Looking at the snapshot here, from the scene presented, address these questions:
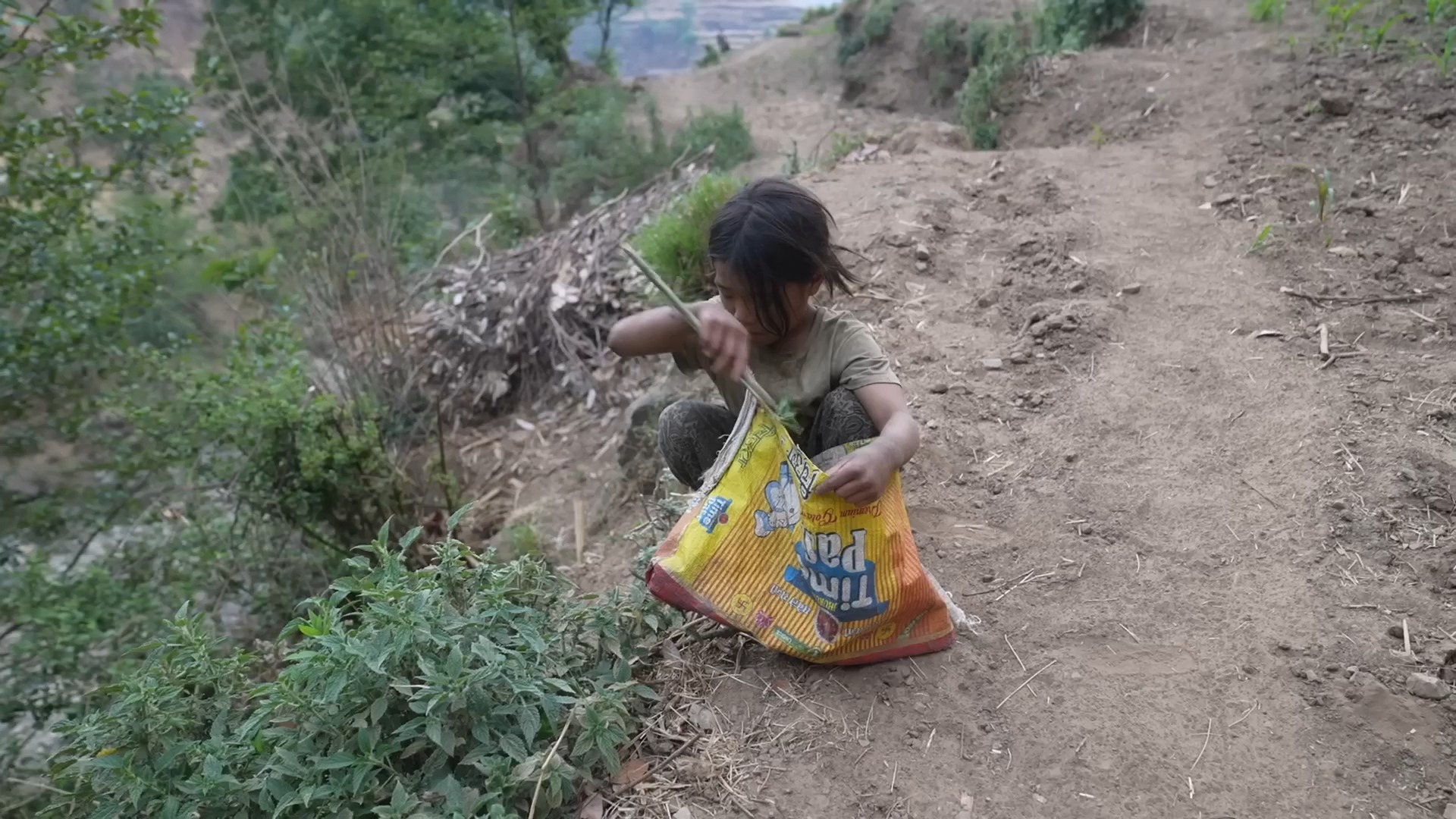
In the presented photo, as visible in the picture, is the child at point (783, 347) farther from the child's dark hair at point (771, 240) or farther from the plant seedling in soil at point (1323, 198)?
the plant seedling in soil at point (1323, 198)

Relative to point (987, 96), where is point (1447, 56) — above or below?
above

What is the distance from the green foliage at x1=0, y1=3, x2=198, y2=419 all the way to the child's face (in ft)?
12.6

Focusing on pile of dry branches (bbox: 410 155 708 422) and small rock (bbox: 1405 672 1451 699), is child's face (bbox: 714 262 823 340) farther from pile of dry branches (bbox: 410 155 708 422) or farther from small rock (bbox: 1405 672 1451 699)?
pile of dry branches (bbox: 410 155 708 422)

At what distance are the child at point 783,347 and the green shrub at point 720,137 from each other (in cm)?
784

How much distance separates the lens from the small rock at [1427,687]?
6.42 ft

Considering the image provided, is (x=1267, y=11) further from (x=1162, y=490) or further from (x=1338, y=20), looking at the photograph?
(x=1162, y=490)

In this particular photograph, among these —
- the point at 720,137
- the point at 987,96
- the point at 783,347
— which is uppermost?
the point at 783,347

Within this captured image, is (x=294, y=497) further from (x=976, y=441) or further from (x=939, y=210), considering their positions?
(x=939, y=210)

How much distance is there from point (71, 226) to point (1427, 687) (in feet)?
19.2

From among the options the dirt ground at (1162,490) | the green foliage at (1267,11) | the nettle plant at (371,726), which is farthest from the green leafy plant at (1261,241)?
the green foliage at (1267,11)

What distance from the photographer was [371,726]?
1.73 meters

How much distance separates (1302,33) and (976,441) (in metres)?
5.69

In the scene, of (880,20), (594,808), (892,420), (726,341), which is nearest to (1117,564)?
(892,420)

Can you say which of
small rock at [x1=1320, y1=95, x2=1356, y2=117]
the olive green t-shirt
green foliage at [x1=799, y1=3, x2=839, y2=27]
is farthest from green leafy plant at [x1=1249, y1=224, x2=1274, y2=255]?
green foliage at [x1=799, y1=3, x2=839, y2=27]
